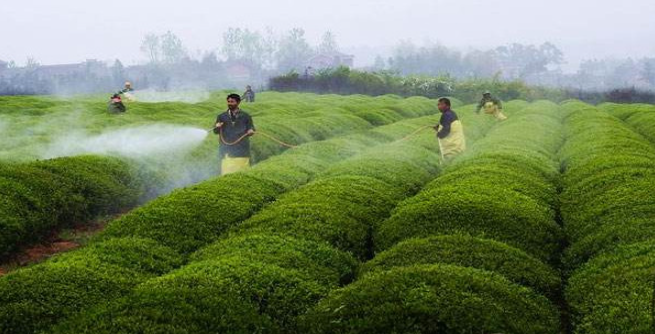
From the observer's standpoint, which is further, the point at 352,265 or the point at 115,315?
the point at 352,265

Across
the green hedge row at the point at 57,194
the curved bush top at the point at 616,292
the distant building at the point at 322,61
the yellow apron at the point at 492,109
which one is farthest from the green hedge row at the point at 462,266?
the distant building at the point at 322,61

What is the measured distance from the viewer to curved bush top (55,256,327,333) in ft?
28.2

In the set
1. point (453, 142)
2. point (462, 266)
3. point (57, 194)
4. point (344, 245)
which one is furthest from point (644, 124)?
point (57, 194)

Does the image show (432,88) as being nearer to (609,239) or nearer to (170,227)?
(170,227)

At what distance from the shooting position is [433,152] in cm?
2528

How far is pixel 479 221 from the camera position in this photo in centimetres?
1268

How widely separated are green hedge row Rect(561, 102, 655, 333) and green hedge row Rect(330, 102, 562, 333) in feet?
1.39

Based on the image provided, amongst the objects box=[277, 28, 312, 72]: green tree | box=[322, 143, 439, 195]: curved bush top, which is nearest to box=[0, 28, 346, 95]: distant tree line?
box=[277, 28, 312, 72]: green tree

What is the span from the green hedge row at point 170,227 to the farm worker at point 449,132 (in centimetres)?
393

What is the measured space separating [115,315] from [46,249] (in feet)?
21.9

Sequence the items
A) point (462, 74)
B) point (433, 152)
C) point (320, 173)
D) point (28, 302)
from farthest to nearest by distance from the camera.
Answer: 1. point (462, 74)
2. point (433, 152)
3. point (320, 173)
4. point (28, 302)

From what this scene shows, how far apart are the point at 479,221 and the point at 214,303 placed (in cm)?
569

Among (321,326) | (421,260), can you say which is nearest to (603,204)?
(421,260)

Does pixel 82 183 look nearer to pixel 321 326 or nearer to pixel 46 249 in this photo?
pixel 46 249
